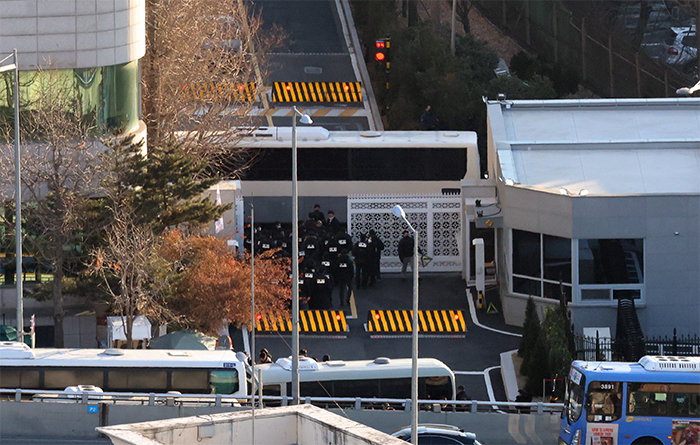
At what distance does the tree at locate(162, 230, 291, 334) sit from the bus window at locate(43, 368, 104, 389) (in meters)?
4.95

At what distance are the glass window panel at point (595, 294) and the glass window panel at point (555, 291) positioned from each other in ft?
1.20

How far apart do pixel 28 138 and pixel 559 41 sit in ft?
125

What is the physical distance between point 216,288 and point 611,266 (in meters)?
9.71

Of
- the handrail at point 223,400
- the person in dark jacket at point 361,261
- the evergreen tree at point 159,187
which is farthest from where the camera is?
the person in dark jacket at point 361,261

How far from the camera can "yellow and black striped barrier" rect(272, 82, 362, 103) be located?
67.4 m

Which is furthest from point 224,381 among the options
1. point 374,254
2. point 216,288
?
point 374,254

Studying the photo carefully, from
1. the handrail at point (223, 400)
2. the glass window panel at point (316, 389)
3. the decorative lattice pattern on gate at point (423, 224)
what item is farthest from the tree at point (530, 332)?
the decorative lattice pattern on gate at point (423, 224)

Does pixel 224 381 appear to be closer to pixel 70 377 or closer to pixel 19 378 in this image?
pixel 70 377

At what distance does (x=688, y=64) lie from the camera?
70.5m

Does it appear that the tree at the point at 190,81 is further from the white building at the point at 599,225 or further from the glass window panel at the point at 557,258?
the glass window panel at the point at 557,258

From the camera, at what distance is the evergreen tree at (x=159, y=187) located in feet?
132

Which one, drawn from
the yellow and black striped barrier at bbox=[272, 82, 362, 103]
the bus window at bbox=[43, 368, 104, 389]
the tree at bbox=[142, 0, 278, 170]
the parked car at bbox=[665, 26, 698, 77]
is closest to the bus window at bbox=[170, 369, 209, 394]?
the bus window at bbox=[43, 368, 104, 389]

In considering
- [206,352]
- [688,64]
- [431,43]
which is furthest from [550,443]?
[688,64]

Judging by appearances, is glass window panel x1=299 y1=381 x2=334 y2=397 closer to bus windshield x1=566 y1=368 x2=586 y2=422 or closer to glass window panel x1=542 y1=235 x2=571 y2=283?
bus windshield x1=566 y1=368 x2=586 y2=422
